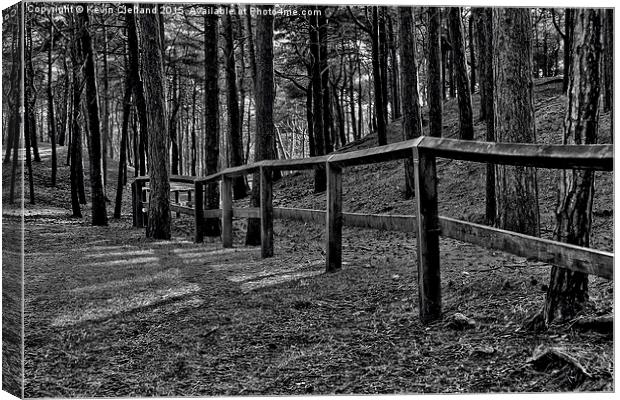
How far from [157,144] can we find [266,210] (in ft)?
10.6

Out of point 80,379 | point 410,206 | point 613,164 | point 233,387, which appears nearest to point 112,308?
point 80,379

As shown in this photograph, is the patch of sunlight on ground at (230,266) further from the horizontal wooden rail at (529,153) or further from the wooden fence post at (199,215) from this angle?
the wooden fence post at (199,215)

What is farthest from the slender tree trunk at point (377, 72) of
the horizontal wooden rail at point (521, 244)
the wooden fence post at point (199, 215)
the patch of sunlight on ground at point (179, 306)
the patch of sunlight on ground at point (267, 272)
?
the patch of sunlight on ground at point (179, 306)

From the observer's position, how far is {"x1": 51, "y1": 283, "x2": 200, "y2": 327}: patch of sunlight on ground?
10.0ft

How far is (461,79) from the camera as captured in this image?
743 cm

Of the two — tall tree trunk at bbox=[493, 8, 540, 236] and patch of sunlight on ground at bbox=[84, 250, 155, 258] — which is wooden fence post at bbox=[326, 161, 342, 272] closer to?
tall tree trunk at bbox=[493, 8, 540, 236]

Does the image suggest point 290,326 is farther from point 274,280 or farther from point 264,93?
point 264,93

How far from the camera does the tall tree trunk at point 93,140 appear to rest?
882cm

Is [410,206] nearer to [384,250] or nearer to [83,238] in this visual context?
[384,250]

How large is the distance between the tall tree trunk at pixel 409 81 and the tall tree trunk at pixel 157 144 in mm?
3178

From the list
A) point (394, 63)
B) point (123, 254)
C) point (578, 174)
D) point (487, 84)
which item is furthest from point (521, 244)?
point (394, 63)

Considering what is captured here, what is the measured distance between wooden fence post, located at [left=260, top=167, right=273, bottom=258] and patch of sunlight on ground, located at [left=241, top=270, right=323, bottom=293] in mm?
1000

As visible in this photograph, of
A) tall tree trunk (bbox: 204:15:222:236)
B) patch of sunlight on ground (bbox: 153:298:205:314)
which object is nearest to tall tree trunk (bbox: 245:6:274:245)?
tall tree trunk (bbox: 204:15:222:236)

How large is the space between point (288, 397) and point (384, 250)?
304cm
